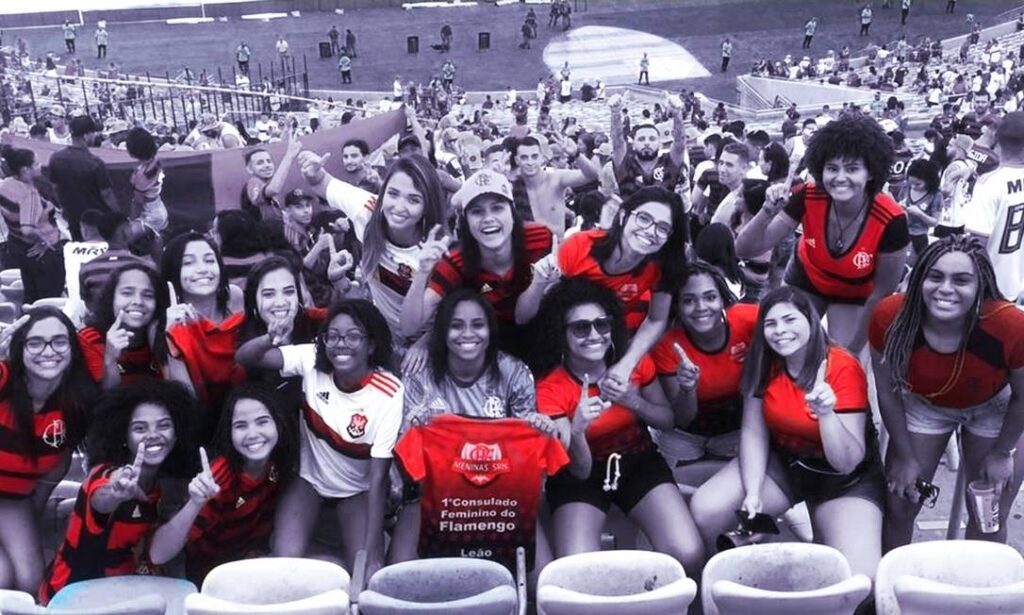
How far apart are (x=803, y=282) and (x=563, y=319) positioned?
49.0 inches

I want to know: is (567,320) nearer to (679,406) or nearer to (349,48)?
(679,406)

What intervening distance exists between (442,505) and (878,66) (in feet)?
94.7

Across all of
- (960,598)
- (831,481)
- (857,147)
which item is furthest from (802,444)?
(857,147)

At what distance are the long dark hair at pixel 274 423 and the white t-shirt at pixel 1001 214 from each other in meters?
2.89

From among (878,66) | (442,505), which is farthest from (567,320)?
(878,66)

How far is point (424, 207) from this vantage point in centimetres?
366

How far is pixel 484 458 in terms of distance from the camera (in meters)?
3.11

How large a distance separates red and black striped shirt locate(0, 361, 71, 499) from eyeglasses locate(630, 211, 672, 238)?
2.16m

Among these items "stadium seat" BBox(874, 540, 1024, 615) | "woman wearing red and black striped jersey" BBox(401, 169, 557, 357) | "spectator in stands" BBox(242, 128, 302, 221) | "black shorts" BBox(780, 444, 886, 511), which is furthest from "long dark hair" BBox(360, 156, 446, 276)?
"stadium seat" BBox(874, 540, 1024, 615)

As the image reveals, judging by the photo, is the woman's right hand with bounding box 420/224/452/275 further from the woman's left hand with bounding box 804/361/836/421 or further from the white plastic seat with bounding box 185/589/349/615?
the woman's left hand with bounding box 804/361/836/421

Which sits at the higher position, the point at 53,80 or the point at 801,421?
the point at 53,80

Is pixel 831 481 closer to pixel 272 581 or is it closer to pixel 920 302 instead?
pixel 920 302

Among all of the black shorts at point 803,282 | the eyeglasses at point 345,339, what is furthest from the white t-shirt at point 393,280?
the black shorts at point 803,282

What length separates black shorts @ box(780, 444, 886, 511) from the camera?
127 inches
